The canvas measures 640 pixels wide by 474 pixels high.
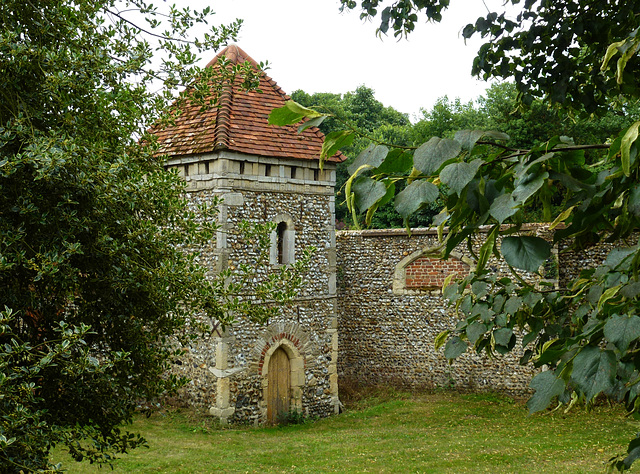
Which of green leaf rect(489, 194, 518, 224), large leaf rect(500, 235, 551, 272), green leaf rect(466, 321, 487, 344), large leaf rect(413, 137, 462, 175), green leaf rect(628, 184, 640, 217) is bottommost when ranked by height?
green leaf rect(466, 321, 487, 344)

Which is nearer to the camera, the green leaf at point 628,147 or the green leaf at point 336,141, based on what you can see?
the green leaf at point 628,147

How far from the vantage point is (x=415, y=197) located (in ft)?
4.57

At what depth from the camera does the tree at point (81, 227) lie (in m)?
3.41

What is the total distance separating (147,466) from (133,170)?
5.29 metres

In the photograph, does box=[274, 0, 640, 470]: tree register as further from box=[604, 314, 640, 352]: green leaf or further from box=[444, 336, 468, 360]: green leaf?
box=[444, 336, 468, 360]: green leaf

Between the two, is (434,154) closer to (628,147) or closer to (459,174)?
(459,174)

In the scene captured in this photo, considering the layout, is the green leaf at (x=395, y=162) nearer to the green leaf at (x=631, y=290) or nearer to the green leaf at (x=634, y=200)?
the green leaf at (x=634, y=200)

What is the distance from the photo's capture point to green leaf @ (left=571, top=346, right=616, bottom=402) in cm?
143

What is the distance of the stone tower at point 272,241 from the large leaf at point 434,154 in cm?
901

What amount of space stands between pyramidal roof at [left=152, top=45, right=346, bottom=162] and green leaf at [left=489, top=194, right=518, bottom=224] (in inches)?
360

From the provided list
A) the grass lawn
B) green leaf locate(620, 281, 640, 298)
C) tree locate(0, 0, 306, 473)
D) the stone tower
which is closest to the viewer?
green leaf locate(620, 281, 640, 298)

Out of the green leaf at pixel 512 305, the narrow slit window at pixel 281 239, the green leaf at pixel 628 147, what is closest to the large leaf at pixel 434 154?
the green leaf at pixel 628 147

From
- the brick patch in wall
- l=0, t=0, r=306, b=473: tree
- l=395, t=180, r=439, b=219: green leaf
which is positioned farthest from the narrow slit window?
l=395, t=180, r=439, b=219: green leaf

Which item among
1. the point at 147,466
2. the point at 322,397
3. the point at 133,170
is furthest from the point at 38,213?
→ the point at 322,397
